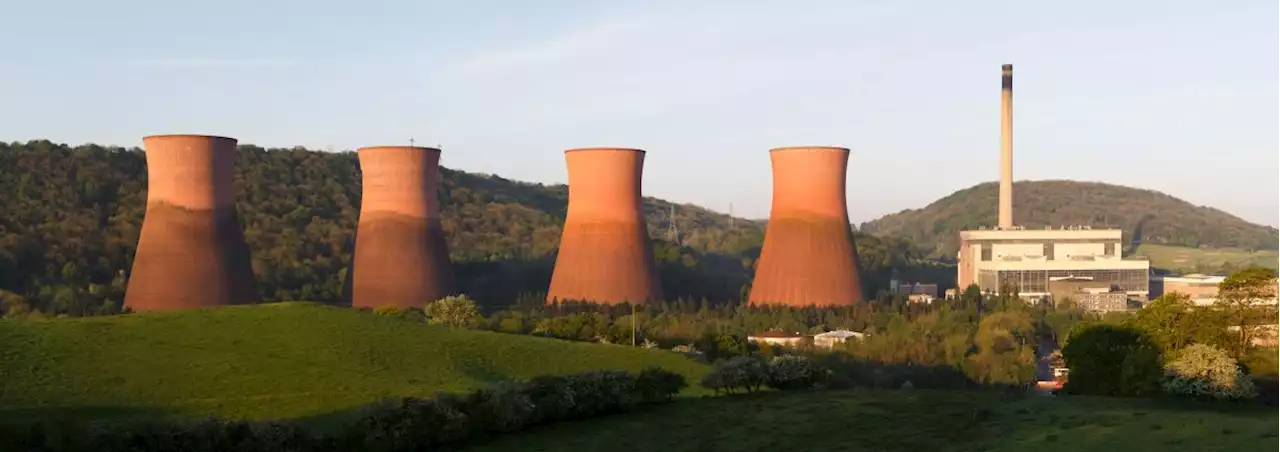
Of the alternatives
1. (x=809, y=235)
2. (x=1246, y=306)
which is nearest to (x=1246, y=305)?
(x=1246, y=306)

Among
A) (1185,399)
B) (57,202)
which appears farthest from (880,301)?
(57,202)

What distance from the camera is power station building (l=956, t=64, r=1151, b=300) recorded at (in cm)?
8300

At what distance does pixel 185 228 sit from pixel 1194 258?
428 feet

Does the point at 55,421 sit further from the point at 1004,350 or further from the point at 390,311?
the point at 1004,350

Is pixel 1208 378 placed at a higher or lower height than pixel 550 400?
higher

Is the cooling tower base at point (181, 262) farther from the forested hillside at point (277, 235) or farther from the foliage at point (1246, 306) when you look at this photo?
the foliage at point (1246, 306)

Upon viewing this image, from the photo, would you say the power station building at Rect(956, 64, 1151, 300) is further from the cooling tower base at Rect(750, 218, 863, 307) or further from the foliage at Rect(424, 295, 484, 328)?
the foliage at Rect(424, 295, 484, 328)

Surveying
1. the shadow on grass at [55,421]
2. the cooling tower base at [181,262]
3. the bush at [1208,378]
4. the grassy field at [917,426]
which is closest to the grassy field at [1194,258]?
the cooling tower base at [181,262]

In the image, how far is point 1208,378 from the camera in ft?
90.3

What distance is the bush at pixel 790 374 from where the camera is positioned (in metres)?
30.8

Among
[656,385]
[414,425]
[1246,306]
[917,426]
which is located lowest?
[414,425]

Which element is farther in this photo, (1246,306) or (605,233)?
(605,233)

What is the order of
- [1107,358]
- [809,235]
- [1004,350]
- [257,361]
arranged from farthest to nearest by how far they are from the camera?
[809,235]
[1004,350]
[257,361]
[1107,358]

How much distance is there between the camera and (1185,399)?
89.3ft
